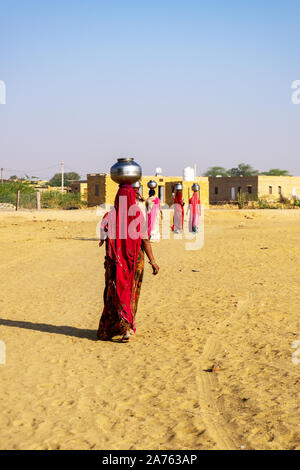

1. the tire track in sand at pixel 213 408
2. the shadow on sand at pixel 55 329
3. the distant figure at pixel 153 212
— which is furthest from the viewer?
the distant figure at pixel 153 212

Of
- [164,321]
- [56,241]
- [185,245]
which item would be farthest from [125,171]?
[56,241]

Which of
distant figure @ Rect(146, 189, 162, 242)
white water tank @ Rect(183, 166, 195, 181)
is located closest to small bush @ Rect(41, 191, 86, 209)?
white water tank @ Rect(183, 166, 195, 181)

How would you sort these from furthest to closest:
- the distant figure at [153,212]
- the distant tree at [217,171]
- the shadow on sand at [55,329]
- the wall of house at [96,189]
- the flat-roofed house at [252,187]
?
the distant tree at [217,171] < the flat-roofed house at [252,187] < the wall of house at [96,189] < the distant figure at [153,212] < the shadow on sand at [55,329]

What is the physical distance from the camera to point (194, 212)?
19.3m

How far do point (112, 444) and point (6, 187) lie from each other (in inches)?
1854

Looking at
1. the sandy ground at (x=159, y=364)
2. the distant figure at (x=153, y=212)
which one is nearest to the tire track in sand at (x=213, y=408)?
the sandy ground at (x=159, y=364)

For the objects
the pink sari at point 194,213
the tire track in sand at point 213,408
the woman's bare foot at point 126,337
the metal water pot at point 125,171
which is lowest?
the tire track in sand at point 213,408

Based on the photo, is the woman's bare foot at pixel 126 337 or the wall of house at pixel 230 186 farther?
the wall of house at pixel 230 186

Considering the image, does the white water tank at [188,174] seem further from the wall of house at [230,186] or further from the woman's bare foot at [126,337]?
the woman's bare foot at [126,337]

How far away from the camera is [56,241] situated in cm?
1778

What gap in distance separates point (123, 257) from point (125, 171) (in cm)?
86

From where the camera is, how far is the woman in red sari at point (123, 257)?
589 centimetres

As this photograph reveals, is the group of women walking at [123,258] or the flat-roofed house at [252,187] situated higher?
the flat-roofed house at [252,187]

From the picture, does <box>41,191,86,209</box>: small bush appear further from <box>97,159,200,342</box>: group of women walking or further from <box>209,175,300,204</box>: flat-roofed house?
<box>97,159,200,342</box>: group of women walking
